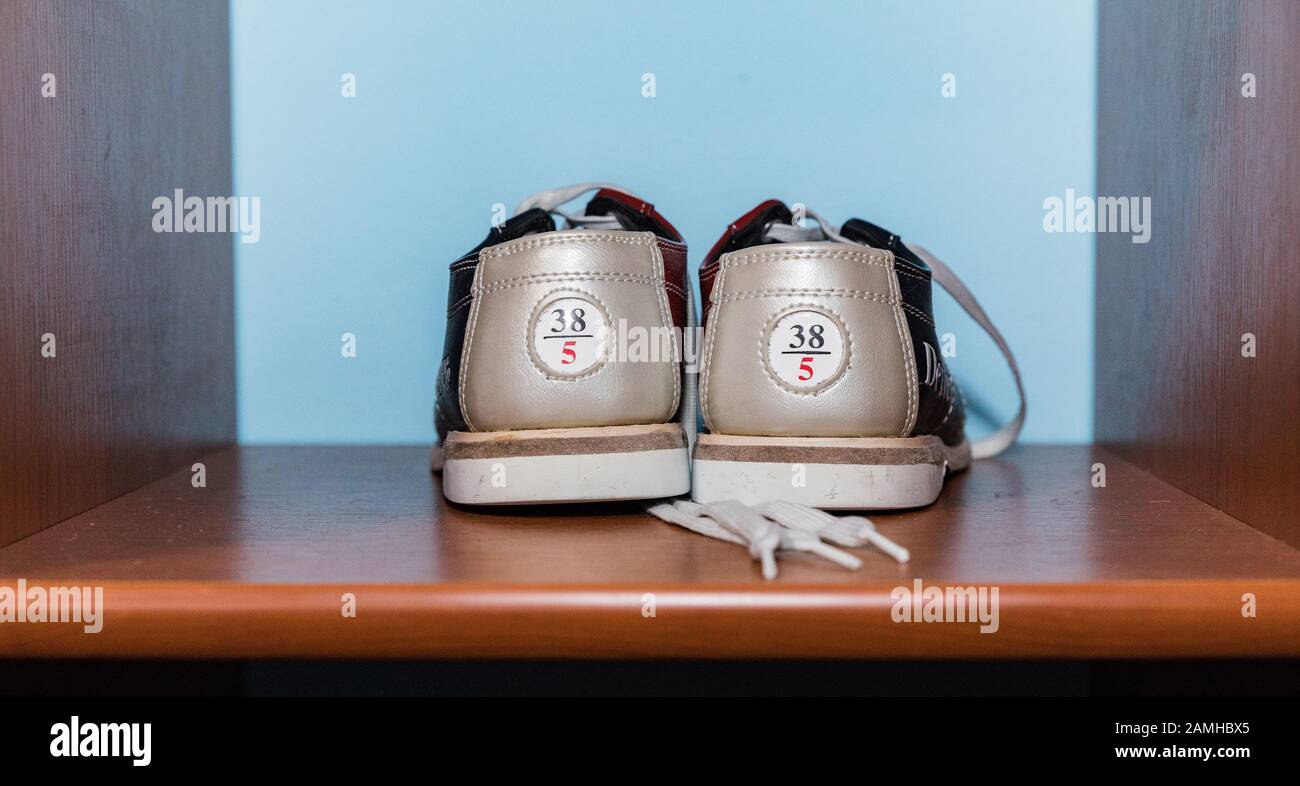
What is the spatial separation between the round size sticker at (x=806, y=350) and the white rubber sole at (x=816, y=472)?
39 millimetres

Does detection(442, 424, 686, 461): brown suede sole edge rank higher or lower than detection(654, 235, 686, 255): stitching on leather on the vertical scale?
lower

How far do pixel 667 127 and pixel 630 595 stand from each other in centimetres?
60

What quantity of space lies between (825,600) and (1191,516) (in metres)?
0.32

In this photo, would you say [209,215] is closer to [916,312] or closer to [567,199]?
[567,199]

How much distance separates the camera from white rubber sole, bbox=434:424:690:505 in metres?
0.62

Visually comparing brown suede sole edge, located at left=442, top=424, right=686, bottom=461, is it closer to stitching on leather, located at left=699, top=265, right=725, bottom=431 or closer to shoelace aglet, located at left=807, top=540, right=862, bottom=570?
stitching on leather, located at left=699, top=265, right=725, bottom=431

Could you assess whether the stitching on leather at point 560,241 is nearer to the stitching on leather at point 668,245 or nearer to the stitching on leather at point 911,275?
the stitching on leather at point 668,245

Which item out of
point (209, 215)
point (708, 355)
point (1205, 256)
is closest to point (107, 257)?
point (209, 215)

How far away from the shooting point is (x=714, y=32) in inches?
37.3

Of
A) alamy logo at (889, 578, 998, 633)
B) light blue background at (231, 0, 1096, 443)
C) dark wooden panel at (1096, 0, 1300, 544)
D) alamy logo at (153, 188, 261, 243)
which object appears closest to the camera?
alamy logo at (889, 578, 998, 633)

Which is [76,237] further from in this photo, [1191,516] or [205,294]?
[1191,516]

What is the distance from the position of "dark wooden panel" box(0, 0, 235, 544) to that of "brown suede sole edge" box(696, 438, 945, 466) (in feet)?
1.35

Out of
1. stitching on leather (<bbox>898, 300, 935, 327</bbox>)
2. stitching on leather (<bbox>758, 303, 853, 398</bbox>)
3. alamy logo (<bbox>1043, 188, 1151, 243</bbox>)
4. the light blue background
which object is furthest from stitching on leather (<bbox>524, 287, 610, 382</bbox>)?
alamy logo (<bbox>1043, 188, 1151, 243</bbox>)
